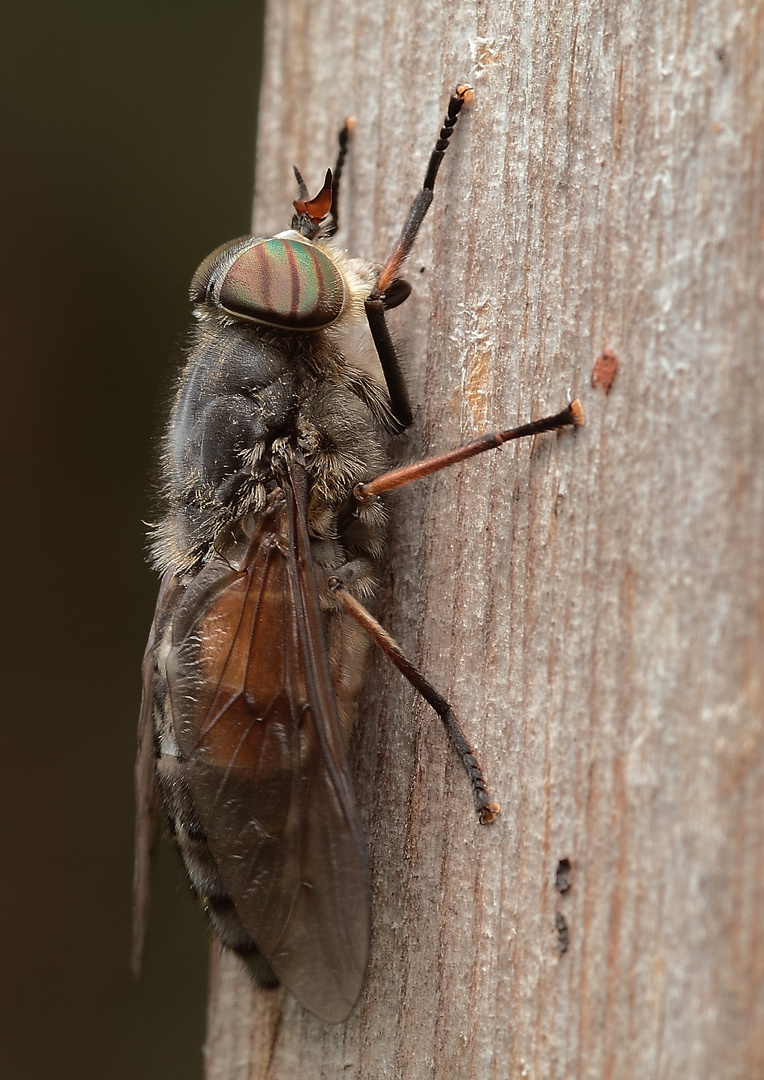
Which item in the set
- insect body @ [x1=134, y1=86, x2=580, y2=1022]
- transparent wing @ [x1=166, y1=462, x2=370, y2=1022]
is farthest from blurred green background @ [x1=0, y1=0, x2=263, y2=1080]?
transparent wing @ [x1=166, y1=462, x2=370, y2=1022]

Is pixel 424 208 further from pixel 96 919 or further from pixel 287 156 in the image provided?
pixel 96 919

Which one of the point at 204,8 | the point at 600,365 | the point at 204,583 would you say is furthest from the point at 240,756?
the point at 204,8

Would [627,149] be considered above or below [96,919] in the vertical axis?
above

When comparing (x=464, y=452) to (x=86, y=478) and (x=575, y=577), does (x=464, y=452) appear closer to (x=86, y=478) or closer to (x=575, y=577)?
(x=575, y=577)

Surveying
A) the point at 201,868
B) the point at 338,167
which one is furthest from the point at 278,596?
the point at 338,167

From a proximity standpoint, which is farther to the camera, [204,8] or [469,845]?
[204,8]

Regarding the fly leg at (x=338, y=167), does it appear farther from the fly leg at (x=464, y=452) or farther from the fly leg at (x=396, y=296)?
the fly leg at (x=464, y=452)
